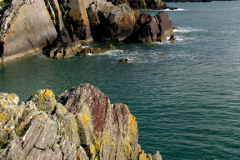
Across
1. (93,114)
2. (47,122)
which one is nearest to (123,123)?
(93,114)

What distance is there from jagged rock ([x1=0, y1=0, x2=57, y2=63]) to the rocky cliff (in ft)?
142

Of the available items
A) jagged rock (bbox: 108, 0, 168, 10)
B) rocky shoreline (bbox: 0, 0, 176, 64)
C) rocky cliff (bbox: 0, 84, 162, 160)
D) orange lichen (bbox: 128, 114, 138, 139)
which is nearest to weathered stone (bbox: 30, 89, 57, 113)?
rocky cliff (bbox: 0, 84, 162, 160)

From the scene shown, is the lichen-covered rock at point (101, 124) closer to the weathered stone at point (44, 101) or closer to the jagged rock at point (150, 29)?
the weathered stone at point (44, 101)

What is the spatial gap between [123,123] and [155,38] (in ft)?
203

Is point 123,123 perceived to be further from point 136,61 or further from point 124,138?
point 136,61

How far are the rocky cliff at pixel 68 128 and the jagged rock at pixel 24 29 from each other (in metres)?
43.4

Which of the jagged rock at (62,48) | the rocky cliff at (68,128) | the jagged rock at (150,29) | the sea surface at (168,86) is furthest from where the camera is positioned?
the jagged rock at (150,29)

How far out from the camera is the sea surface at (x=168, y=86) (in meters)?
22.6

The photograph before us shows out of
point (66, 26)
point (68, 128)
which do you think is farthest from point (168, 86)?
point (66, 26)

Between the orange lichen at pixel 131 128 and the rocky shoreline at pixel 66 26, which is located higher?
the rocky shoreline at pixel 66 26

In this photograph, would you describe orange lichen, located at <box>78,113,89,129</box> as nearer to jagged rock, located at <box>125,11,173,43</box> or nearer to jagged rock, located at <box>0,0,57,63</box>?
jagged rock, located at <box>0,0,57,63</box>

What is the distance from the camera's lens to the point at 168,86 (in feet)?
122

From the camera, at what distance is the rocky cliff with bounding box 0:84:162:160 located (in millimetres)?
9594

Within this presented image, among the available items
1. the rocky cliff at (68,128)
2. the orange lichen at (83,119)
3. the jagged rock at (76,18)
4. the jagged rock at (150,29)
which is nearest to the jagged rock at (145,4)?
the jagged rock at (150,29)
